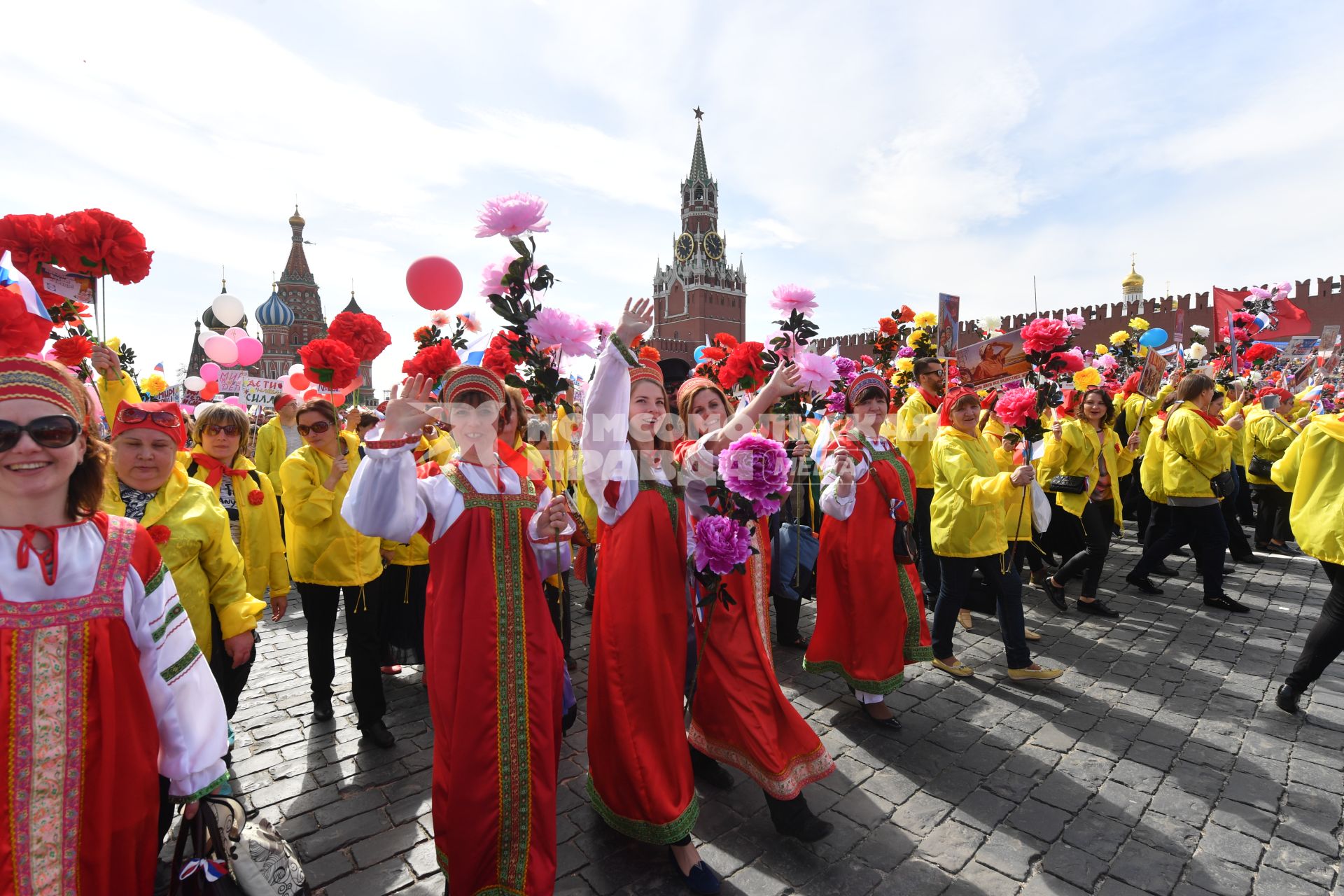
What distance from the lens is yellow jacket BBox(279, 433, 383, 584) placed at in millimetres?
4223

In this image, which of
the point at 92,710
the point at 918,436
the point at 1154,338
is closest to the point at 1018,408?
the point at 918,436

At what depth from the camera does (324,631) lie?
437 cm

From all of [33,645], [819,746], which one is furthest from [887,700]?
[33,645]

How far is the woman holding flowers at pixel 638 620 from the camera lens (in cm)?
278

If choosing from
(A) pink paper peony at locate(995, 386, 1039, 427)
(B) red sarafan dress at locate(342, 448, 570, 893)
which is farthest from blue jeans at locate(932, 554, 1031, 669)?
(B) red sarafan dress at locate(342, 448, 570, 893)

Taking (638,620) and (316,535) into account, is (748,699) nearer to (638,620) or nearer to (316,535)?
(638,620)

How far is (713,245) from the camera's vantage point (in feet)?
268

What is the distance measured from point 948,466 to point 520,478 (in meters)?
3.33

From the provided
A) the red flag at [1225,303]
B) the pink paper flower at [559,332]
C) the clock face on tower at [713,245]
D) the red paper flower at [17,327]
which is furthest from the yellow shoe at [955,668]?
the clock face on tower at [713,245]

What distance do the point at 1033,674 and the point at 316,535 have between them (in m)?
5.18

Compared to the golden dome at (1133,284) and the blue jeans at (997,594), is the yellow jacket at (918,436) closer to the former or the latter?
the blue jeans at (997,594)

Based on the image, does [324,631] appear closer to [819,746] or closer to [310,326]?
[819,746]

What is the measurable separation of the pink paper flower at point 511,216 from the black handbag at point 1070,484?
6.34 meters

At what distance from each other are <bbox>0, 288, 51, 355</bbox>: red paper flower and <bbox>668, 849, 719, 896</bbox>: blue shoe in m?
3.00
